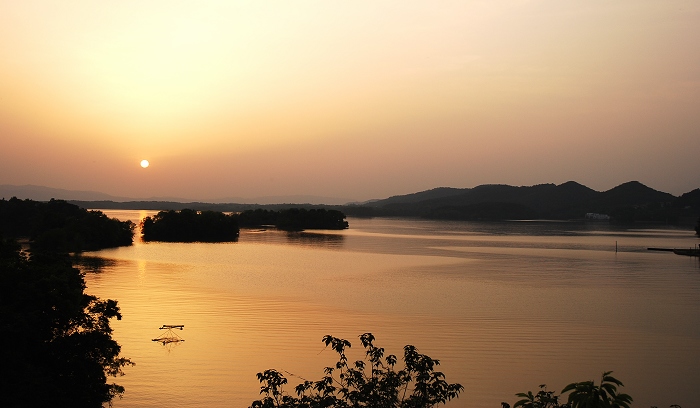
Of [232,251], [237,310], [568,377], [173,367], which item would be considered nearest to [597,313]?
[568,377]

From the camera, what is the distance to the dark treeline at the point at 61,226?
54000 millimetres

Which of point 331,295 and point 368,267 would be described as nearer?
point 331,295

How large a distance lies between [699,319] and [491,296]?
8.99 metres

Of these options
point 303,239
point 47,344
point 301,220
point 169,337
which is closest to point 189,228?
point 303,239

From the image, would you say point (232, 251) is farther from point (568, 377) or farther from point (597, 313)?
point (568, 377)

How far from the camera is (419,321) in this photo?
941 inches

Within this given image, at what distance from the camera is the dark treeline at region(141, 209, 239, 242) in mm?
78375

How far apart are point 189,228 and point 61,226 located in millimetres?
19417

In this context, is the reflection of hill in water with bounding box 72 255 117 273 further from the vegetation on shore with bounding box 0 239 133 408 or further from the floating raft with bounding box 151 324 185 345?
the vegetation on shore with bounding box 0 239 133 408

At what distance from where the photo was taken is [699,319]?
25.8 m

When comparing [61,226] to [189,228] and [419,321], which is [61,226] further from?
[419,321]

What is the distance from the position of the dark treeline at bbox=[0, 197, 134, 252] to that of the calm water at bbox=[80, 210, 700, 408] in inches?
383

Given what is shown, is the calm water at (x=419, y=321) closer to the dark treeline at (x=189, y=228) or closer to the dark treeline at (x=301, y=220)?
the dark treeline at (x=189, y=228)

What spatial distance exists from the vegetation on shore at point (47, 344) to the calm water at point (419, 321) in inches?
90.0
